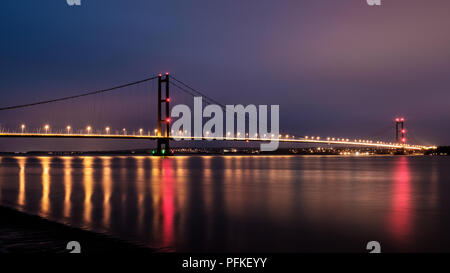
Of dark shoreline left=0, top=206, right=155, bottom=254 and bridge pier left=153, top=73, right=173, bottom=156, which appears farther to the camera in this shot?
bridge pier left=153, top=73, right=173, bottom=156

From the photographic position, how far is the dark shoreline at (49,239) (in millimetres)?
5667

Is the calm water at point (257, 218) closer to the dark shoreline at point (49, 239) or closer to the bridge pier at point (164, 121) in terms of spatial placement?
the dark shoreline at point (49, 239)

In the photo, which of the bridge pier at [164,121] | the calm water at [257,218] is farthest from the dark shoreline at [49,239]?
the bridge pier at [164,121]

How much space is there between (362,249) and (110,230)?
4.01 metres

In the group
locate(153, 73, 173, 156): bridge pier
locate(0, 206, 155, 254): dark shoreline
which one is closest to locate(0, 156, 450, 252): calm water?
locate(0, 206, 155, 254): dark shoreline

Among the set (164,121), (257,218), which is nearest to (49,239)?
(257,218)

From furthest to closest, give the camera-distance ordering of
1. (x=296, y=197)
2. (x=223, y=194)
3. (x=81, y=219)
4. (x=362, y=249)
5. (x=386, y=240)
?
(x=223, y=194) → (x=296, y=197) → (x=81, y=219) → (x=386, y=240) → (x=362, y=249)

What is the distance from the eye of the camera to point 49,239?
6344 millimetres

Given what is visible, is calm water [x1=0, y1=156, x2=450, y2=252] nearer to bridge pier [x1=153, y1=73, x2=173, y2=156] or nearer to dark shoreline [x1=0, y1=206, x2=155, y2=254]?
dark shoreline [x1=0, y1=206, x2=155, y2=254]

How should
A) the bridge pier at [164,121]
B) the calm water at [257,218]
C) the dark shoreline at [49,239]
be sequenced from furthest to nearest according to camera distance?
the bridge pier at [164,121] < the calm water at [257,218] < the dark shoreline at [49,239]

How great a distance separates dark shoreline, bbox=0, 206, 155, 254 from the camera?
567cm

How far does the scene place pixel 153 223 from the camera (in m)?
8.71

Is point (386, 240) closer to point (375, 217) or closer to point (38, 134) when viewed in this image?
point (375, 217)
